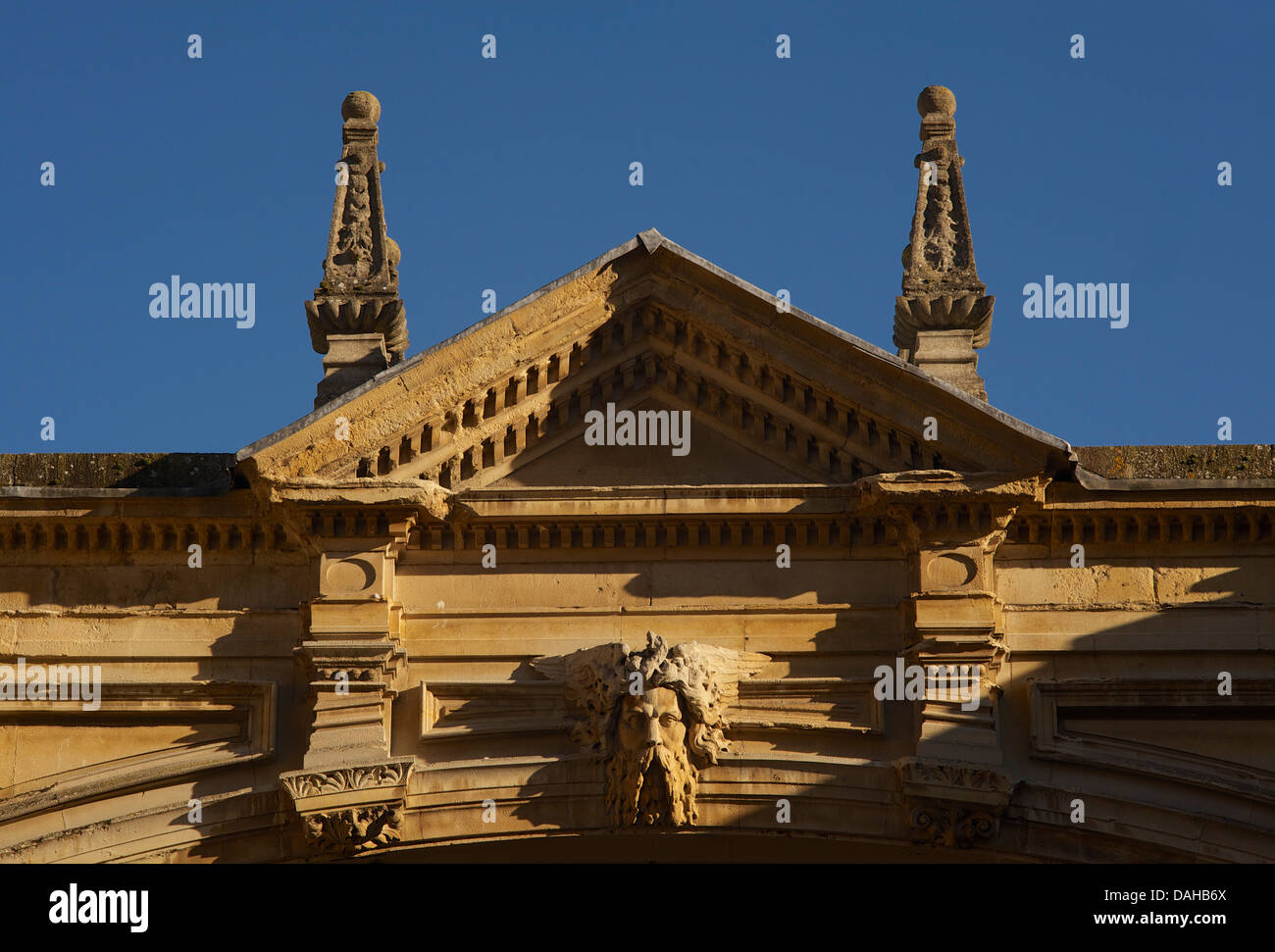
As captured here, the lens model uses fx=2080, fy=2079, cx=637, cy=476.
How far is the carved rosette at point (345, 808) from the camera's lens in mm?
13398

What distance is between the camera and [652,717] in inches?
532

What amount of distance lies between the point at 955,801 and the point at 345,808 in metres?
3.93

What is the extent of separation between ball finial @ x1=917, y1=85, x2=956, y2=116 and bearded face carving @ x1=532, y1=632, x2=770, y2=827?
14.7 ft

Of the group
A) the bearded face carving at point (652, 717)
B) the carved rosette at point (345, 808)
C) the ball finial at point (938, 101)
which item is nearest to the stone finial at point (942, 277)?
the ball finial at point (938, 101)

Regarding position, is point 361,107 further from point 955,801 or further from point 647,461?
point 955,801

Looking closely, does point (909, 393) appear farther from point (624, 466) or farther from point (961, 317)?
point (624, 466)

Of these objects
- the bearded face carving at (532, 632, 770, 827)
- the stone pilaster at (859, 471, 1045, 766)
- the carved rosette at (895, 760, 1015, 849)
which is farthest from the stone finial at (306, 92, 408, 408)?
the carved rosette at (895, 760, 1015, 849)

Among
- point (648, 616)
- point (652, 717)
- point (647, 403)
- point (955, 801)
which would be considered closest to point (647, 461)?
point (647, 403)

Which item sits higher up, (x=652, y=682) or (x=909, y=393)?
(x=909, y=393)

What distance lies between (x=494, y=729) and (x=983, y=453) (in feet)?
12.4

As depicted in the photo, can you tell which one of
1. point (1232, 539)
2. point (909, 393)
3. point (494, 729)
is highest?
point (909, 393)

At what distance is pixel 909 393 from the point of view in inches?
556
